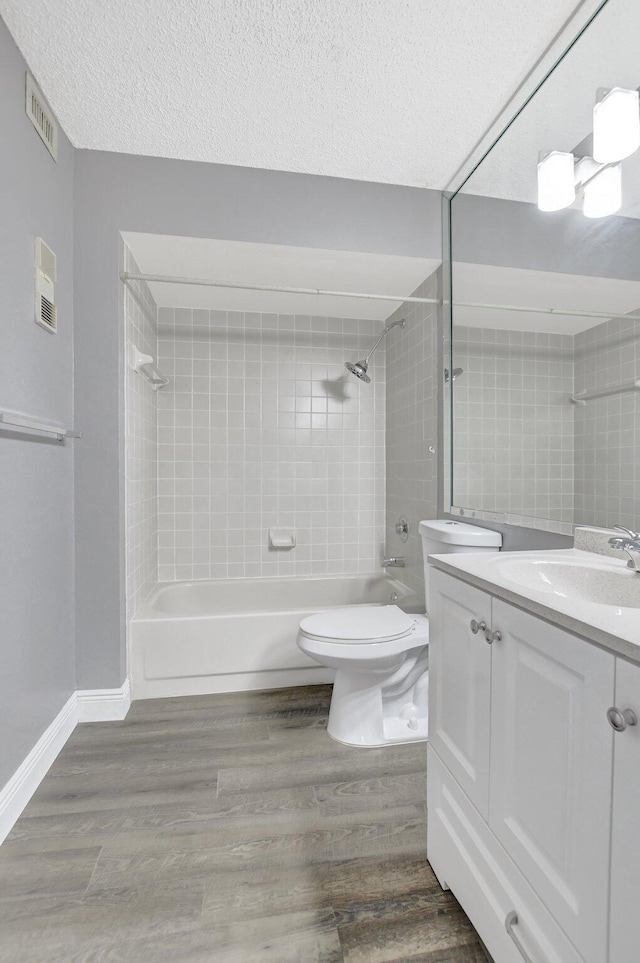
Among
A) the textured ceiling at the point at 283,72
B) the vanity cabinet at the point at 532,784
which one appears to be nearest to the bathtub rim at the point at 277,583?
A: the vanity cabinet at the point at 532,784

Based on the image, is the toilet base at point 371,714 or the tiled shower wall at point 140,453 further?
the tiled shower wall at point 140,453

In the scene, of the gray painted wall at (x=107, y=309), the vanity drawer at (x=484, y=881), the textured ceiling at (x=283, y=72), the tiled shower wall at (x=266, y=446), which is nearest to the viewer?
the vanity drawer at (x=484, y=881)

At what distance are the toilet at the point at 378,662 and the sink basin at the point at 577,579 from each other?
64 cm

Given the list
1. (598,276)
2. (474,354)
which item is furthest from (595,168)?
(474,354)

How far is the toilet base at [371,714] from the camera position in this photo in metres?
1.80

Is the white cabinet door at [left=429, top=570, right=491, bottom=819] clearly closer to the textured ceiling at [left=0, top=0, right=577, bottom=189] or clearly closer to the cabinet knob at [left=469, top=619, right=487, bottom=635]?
the cabinet knob at [left=469, top=619, right=487, bottom=635]

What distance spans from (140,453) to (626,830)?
2273mm

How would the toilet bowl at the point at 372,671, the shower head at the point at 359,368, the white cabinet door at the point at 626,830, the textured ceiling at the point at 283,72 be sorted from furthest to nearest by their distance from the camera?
the shower head at the point at 359,368
the toilet bowl at the point at 372,671
the textured ceiling at the point at 283,72
the white cabinet door at the point at 626,830

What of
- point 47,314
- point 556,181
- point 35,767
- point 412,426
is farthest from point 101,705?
point 556,181

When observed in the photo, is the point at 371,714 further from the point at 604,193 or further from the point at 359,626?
the point at 604,193

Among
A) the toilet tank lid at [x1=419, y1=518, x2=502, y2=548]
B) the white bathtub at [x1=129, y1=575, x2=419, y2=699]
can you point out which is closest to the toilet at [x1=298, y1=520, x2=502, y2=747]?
the toilet tank lid at [x1=419, y1=518, x2=502, y2=548]

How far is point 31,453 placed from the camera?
155 centimetres

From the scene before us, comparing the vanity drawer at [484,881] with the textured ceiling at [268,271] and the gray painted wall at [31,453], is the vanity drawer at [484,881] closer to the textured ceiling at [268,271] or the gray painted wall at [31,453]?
the gray painted wall at [31,453]

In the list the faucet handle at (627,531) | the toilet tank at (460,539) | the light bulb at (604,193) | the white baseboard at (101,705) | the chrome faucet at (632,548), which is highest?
the light bulb at (604,193)
